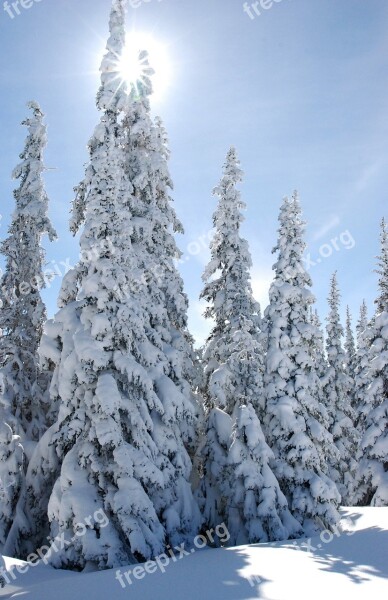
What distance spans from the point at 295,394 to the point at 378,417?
812 cm

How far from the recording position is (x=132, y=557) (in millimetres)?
13039

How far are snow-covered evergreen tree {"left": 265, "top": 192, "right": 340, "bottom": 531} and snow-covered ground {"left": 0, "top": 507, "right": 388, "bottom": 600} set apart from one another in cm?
468

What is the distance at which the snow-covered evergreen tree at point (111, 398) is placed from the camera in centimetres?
1318

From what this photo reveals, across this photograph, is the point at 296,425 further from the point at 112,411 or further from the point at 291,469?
the point at 112,411

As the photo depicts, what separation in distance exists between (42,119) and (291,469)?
2143cm

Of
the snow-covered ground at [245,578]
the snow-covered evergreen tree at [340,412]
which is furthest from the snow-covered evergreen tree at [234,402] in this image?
the snow-covered evergreen tree at [340,412]

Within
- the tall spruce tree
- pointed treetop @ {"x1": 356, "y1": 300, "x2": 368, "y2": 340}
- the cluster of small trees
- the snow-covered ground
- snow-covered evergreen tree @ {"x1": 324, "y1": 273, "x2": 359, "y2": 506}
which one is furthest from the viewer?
pointed treetop @ {"x1": 356, "y1": 300, "x2": 368, "y2": 340}

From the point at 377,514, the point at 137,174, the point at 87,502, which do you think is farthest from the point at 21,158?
the point at 377,514

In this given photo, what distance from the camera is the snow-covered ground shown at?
9.22 meters

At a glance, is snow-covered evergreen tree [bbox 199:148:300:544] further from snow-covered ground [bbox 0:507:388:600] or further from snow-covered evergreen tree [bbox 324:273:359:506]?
snow-covered evergreen tree [bbox 324:273:359:506]

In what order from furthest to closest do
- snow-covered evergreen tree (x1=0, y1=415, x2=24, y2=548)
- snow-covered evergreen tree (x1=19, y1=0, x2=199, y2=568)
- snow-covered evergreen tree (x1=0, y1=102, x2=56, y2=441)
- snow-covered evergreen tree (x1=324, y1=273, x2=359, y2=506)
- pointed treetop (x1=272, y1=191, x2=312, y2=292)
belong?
snow-covered evergreen tree (x1=324, y1=273, x2=359, y2=506), pointed treetop (x1=272, y1=191, x2=312, y2=292), snow-covered evergreen tree (x1=0, y1=102, x2=56, y2=441), snow-covered evergreen tree (x1=0, y1=415, x2=24, y2=548), snow-covered evergreen tree (x1=19, y1=0, x2=199, y2=568)

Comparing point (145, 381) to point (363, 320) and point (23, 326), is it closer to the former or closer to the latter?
point (23, 326)

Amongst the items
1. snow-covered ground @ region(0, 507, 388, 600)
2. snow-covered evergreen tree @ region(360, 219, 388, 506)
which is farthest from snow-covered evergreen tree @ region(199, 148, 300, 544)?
snow-covered evergreen tree @ region(360, 219, 388, 506)

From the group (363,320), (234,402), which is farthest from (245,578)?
(363,320)
